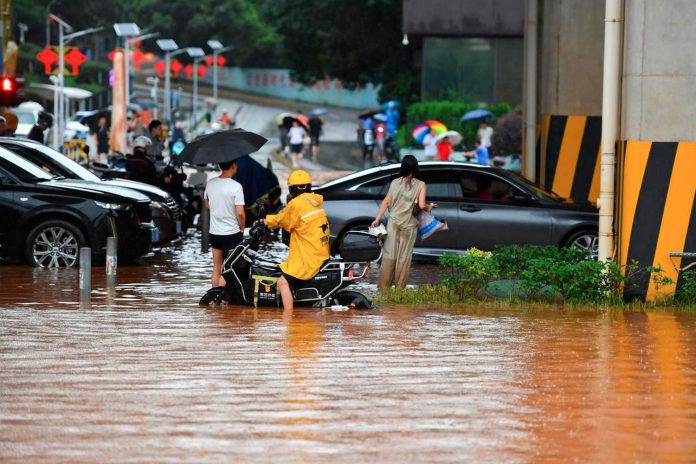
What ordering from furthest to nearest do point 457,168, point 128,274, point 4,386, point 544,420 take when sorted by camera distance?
point 457,168 < point 128,274 < point 4,386 < point 544,420

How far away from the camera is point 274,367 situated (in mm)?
10922

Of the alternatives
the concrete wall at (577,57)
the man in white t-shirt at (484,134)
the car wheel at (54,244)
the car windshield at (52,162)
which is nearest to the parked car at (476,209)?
the car wheel at (54,244)

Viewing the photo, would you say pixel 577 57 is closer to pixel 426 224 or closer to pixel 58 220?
pixel 426 224

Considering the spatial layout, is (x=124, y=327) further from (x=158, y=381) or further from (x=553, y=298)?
(x=553, y=298)

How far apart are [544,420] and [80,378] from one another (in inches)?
129

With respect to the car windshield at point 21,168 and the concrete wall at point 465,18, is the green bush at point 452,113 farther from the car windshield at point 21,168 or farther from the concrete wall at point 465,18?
the car windshield at point 21,168

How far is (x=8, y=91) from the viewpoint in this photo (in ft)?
86.6

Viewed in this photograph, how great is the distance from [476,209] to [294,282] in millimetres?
5639

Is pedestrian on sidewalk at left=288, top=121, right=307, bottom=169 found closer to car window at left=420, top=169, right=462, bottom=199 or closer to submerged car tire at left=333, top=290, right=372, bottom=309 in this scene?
car window at left=420, top=169, right=462, bottom=199

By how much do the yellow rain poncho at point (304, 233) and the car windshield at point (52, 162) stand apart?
689 cm

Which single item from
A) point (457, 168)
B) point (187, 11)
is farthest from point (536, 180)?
point (187, 11)

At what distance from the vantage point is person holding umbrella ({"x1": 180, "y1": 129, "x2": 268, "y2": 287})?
598 inches

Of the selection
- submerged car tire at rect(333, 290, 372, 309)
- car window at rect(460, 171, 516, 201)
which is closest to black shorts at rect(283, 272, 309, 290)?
submerged car tire at rect(333, 290, 372, 309)

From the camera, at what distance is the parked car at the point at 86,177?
20234 millimetres
